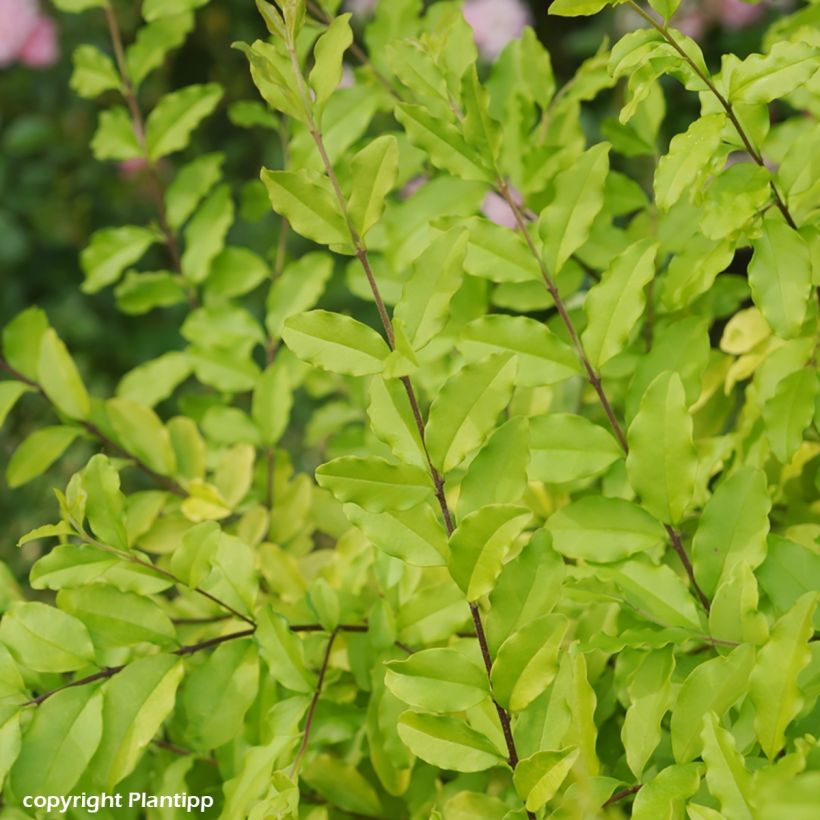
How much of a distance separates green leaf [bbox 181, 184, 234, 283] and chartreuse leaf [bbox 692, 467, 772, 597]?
1.47 ft

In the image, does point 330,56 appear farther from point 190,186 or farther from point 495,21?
point 495,21

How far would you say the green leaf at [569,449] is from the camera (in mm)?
500

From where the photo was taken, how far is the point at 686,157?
0.44 m

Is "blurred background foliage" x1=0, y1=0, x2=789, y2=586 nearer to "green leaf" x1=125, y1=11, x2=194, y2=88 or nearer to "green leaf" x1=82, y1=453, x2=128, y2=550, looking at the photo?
"green leaf" x1=125, y1=11, x2=194, y2=88

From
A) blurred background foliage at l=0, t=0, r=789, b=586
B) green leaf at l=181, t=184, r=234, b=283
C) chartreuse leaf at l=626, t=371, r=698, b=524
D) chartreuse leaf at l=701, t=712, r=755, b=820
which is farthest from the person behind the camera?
blurred background foliage at l=0, t=0, r=789, b=586

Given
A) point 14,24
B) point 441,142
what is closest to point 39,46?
point 14,24

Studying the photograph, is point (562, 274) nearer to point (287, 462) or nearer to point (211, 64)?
point (287, 462)

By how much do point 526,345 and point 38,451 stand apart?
364 mm

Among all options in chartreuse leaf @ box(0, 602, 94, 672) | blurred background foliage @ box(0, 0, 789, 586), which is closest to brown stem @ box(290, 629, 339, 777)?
chartreuse leaf @ box(0, 602, 94, 672)

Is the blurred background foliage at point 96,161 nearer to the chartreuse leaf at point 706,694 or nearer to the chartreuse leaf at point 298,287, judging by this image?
the chartreuse leaf at point 298,287

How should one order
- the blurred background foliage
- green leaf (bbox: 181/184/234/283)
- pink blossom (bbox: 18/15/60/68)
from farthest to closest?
1. the blurred background foliage
2. pink blossom (bbox: 18/15/60/68)
3. green leaf (bbox: 181/184/234/283)

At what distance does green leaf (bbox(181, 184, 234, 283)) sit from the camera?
2.54ft

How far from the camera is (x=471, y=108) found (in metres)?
0.50

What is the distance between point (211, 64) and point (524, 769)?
194 cm
